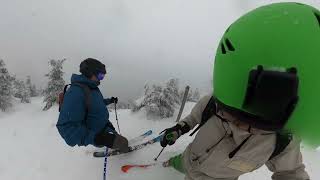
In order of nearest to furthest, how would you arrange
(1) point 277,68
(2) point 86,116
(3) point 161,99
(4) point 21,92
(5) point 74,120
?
1. (1) point 277,68
2. (5) point 74,120
3. (2) point 86,116
4. (3) point 161,99
5. (4) point 21,92

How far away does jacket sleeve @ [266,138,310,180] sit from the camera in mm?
3225

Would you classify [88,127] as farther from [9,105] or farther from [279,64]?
[9,105]

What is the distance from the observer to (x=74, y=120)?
4.93 meters

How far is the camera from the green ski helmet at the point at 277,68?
6.84ft

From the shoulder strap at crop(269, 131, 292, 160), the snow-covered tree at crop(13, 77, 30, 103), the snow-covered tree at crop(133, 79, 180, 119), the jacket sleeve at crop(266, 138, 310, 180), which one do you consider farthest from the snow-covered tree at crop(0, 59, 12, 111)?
the shoulder strap at crop(269, 131, 292, 160)

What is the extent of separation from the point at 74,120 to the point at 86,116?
45cm

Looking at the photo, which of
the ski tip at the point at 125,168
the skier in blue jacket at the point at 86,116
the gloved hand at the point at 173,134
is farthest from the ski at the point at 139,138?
the gloved hand at the point at 173,134

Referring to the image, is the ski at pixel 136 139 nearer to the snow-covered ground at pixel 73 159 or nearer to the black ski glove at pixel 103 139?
the snow-covered ground at pixel 73 159

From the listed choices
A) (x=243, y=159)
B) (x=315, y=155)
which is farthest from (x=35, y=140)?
(x=315, y=155)

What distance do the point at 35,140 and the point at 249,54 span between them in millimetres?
6839

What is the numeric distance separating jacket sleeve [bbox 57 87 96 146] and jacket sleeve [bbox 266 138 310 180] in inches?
114

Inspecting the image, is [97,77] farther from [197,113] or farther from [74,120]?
[197,113]

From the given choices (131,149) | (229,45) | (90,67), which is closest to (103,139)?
(131,149)

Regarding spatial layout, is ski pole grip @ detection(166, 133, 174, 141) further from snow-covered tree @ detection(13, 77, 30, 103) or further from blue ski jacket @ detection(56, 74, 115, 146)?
snow-covered tree @ detection(13, 77, 30, 103)
